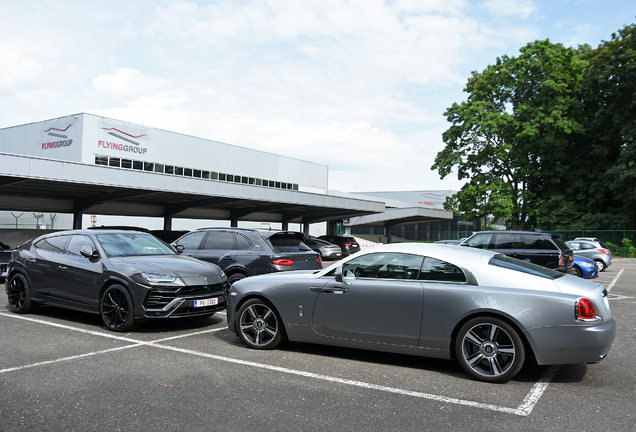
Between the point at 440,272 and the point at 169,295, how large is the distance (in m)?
3.82

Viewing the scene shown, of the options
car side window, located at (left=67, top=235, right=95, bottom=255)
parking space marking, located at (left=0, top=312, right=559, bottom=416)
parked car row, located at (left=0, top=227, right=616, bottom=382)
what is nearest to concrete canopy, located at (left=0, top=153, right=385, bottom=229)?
parked car row, located at (left=0, top=227, right=616, bottom=382)

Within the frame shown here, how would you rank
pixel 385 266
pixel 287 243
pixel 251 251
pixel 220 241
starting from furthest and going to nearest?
pixel 220 241 → pixel 287 243 → pixel 251 251 → pixel 385 266

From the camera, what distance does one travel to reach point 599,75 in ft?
116

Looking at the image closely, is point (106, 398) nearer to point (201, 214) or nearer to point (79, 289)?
point (79, 289)

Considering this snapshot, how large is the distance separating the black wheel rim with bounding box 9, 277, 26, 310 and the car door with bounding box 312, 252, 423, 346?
573cm

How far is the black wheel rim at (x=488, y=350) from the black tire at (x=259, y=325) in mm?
2255

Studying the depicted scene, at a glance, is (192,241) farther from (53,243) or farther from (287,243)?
(53,243)

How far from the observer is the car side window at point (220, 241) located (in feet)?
33.1

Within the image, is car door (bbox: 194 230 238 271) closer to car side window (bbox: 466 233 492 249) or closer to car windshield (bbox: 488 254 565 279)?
car windshield (bbox: 488 254 565 279)

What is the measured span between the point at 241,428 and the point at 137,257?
4.79 meters

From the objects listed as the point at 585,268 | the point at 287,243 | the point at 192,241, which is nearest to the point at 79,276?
the point at 192,241

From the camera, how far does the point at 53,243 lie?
857cm

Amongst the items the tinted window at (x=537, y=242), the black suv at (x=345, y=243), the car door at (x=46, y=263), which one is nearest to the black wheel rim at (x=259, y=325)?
the car door at (x=46, y=263)

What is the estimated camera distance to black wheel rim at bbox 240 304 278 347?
20.5ft
